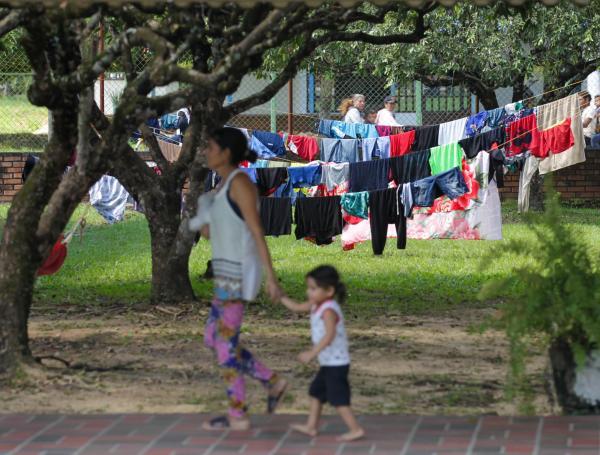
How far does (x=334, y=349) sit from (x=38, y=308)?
6.02 metres

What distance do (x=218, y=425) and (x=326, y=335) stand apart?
0.82 m

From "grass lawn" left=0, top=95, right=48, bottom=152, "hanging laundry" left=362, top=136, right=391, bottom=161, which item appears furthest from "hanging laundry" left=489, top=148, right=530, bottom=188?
"grass lawn" left=0, top=95, right=48, bottom=152

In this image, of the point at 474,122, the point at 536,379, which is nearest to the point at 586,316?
the point at 536,379

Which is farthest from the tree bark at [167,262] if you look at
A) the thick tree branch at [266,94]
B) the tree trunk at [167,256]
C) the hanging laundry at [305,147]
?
the hanging laundry at [305,147]

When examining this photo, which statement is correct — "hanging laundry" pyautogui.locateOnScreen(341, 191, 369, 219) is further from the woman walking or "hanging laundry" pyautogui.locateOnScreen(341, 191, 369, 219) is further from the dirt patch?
the woman walking

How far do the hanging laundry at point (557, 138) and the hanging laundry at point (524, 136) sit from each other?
0.27 ft

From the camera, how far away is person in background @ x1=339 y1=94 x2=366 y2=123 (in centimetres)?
1977

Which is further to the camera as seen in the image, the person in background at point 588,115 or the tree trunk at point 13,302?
the person in background at point 588,115

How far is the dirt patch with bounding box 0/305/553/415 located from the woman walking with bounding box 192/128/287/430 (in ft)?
2.71

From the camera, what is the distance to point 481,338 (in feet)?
32.7

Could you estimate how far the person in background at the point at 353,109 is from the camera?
19.8 meters

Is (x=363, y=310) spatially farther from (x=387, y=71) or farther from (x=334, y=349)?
(x=387, y=71)

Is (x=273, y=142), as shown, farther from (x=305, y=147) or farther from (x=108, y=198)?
(x=108, y=198)

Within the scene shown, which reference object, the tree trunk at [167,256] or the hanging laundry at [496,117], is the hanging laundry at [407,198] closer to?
the tree trunk at [167,256]
